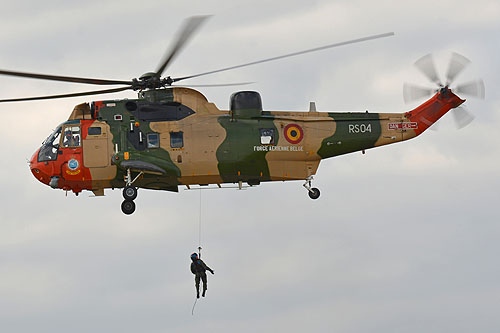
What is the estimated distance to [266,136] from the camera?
33000mm

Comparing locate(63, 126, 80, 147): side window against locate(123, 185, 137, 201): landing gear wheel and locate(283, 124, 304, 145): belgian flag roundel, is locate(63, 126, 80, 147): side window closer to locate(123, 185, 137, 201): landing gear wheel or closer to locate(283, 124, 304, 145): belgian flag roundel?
locate(123, 185, 137, 201): landing gear wheel

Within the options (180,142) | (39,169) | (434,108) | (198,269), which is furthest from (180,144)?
(434,108)

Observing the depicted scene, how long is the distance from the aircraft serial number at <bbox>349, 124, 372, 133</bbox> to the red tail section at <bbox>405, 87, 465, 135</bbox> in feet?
5.77

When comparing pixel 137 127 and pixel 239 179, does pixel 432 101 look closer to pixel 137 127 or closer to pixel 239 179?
pixel 239 179

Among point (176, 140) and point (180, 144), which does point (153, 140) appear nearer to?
point (176, 140)

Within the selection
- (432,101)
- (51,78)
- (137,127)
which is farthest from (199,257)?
(432,101)

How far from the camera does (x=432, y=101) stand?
3472 cm

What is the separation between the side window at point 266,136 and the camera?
33.0 meters

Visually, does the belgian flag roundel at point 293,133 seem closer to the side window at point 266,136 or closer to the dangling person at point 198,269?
the side window at point 266,136

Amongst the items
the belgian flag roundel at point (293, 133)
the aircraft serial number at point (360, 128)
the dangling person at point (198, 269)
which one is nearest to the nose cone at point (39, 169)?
the dangling person at point (198, 269)

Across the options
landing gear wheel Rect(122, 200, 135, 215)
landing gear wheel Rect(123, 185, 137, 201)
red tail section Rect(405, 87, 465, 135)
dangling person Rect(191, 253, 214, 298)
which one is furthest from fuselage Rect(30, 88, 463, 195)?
dangling person Rect(191, 253, 214, 298)

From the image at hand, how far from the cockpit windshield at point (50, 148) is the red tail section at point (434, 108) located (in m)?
13.2

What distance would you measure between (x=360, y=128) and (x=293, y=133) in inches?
102

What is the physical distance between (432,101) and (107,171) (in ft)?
41.7
